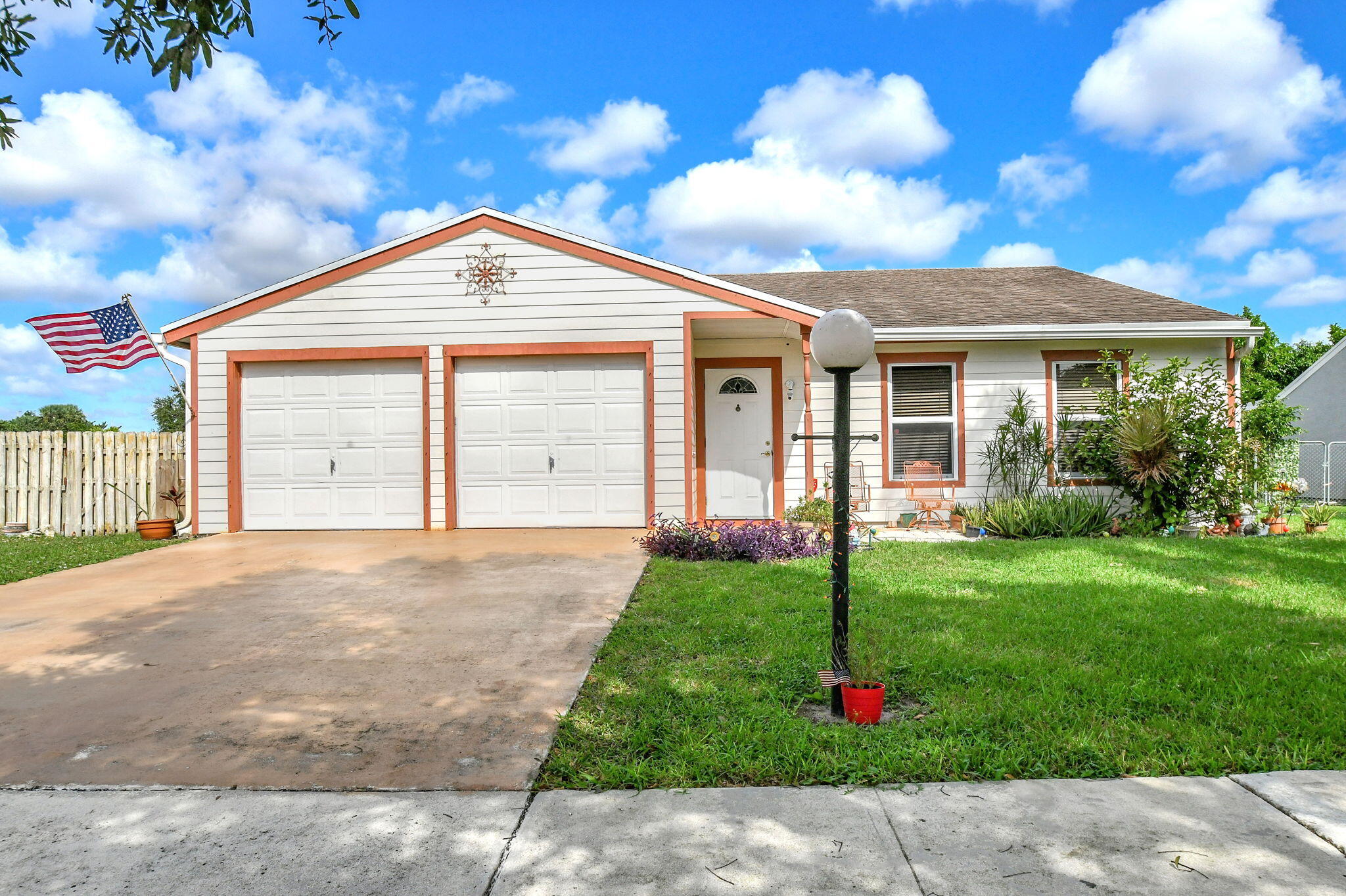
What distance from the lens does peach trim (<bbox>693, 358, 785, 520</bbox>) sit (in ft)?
36.3

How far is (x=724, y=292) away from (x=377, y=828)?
26.4ft

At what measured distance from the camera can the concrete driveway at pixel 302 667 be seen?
302 centimetres

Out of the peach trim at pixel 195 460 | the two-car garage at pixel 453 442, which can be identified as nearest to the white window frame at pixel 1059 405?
the two-car garage at pixel 453 442

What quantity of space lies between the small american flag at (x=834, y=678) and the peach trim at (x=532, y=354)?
252 inches

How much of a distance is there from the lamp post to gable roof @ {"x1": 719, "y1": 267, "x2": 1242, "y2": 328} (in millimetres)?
6786

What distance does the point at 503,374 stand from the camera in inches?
394

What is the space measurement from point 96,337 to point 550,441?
6.19 meters

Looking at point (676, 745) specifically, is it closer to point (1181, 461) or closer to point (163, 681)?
point (163, 681)

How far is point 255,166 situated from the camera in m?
11.4

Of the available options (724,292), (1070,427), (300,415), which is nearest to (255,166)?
(300,415)

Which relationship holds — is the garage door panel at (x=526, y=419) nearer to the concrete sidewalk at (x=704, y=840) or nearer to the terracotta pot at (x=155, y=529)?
the terracotta pot at (x=155, y=529)

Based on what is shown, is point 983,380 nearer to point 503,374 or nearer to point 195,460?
point 503,374

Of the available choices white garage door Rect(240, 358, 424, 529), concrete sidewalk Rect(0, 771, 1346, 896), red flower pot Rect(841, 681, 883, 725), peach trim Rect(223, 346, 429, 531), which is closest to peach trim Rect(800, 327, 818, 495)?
peach trim Rect(223, 346, 429, 531)

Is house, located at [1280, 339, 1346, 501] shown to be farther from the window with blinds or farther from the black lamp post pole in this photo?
the black lamp post pole
